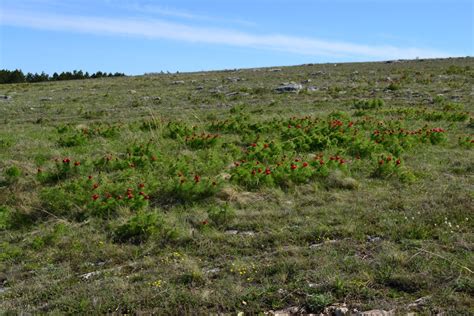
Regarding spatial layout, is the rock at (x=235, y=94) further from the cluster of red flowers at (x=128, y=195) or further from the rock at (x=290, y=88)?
the cluster of red flowers at (x=128, y=195)

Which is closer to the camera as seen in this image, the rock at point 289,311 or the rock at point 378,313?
the rock at point 378,313

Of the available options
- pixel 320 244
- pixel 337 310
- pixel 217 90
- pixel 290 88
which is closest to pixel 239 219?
pixel 320 244

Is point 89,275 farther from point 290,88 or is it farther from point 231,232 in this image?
point 290,88

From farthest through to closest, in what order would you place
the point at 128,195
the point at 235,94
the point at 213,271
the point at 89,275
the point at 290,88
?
the point at 290,88 < the point at 235,94 < the point at 128,195 < the point at 89,275 < the point at 213,271

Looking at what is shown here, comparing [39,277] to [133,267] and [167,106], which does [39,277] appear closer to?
[133,267]

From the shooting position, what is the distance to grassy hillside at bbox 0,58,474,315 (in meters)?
5.03

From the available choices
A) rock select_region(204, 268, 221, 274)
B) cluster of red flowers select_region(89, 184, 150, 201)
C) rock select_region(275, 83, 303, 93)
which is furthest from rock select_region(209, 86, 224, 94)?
rock select_region(204, 268, 221, 274)

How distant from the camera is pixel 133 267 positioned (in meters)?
5.90

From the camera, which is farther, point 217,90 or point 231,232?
point 217,90

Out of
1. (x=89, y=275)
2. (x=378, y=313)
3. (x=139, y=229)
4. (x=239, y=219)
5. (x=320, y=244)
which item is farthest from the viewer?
(x=239, y=219)

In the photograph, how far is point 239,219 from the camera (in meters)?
7.09

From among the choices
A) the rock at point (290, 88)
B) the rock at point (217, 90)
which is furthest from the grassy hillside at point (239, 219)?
the rock at point (217, 90)

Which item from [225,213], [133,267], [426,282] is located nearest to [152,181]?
[225,213]

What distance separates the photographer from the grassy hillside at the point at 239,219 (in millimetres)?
5031
